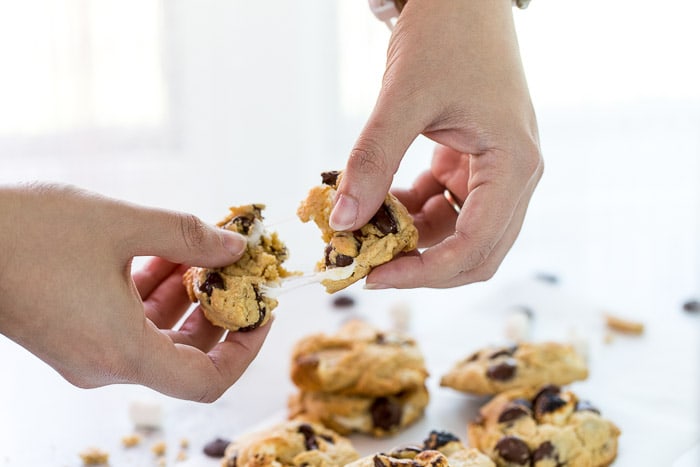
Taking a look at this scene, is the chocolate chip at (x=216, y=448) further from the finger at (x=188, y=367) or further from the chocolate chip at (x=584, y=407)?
the chocolate chip at (x=584, y=407)

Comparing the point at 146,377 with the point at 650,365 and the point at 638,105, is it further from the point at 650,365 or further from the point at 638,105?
the point at 638,105

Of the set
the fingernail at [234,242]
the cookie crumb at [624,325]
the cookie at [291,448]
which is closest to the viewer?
the fingernail at [234,242]

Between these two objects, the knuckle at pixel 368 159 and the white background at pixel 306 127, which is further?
the white background at pixel 306 127

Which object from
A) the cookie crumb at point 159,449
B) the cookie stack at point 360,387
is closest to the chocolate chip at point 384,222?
the cookie stack at point 360,387

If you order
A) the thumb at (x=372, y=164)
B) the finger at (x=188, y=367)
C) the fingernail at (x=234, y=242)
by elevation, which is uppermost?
the thumb at (x=372, y=164)

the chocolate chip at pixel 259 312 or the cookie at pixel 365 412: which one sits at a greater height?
the chocolate chip at pixel 259 312

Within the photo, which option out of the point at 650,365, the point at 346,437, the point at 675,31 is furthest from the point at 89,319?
the point at 675,31

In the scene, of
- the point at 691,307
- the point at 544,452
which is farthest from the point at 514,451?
the point at 691,307
